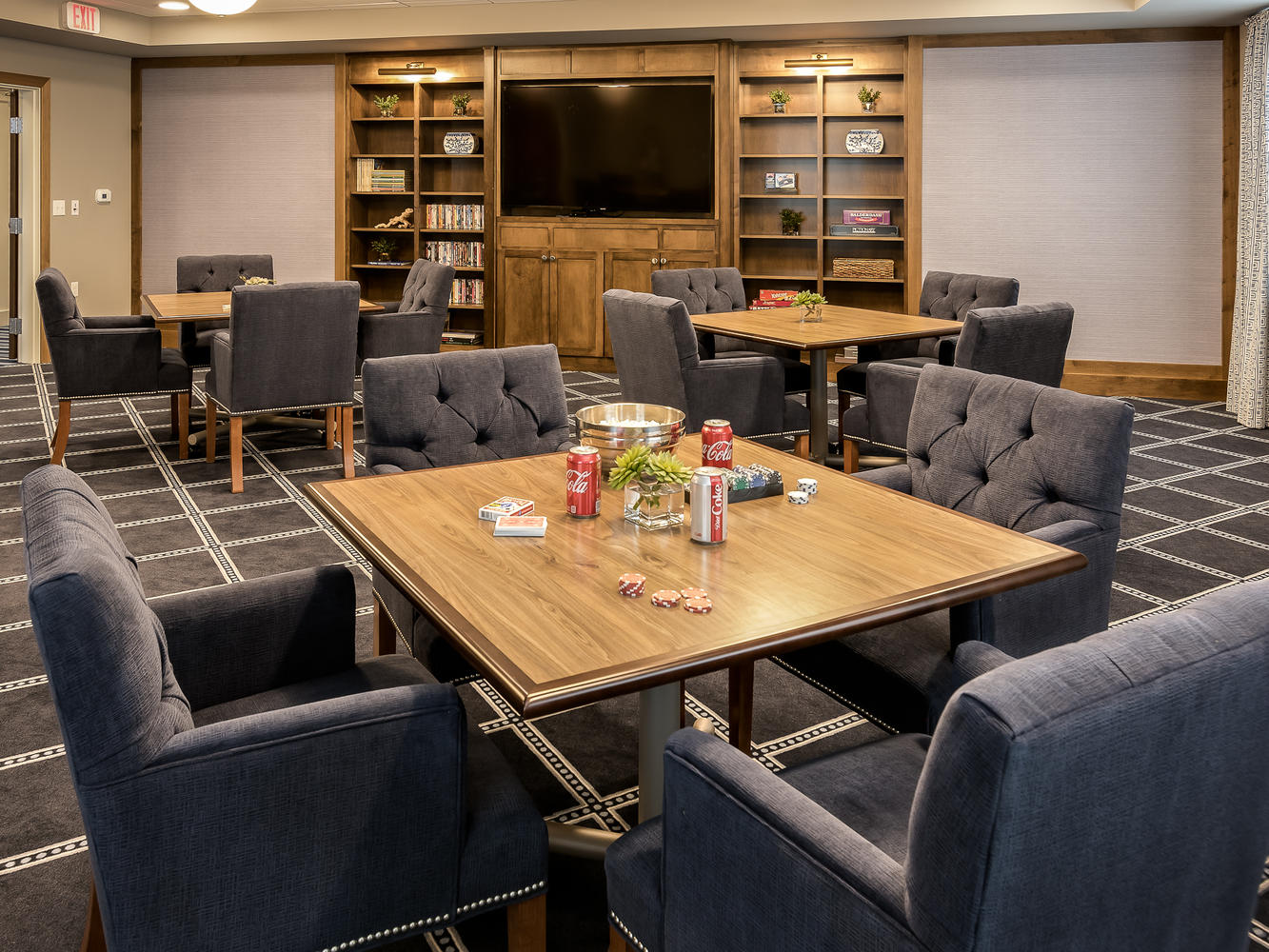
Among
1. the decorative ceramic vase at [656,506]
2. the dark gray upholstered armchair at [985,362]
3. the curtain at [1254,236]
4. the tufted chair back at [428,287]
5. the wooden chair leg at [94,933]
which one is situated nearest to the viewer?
the wooden chair leg at [94,933]

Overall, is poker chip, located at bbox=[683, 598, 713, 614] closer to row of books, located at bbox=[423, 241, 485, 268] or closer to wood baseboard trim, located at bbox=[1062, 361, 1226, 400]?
wood baseboard trim, located at bbox=[1062, 361, 1226, 400]

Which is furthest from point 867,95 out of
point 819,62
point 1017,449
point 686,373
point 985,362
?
point 1017,449

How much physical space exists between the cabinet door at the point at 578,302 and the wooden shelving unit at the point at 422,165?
0.57 meters

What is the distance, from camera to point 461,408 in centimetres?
308

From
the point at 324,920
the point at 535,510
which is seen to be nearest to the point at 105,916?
the point at 324,920

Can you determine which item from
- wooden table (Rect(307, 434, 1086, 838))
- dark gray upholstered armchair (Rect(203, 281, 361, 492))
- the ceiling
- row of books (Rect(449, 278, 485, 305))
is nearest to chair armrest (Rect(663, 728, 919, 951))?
wooden table (Rect(307, 434, 1086, 838))

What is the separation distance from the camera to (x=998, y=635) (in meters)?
2.21

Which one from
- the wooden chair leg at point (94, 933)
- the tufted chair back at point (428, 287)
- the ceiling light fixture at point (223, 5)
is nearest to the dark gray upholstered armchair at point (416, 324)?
the tufted chair back at point (428, 287)

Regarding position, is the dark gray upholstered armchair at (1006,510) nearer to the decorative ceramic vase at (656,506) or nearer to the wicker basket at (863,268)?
the decorative ceramic vase at (656,506)

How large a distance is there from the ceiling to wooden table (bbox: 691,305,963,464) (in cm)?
289

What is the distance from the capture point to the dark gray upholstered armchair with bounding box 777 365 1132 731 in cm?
221

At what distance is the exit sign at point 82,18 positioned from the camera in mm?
8156

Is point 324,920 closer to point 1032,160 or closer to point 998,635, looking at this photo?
point 998,635

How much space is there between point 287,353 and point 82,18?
4932 millimetres
